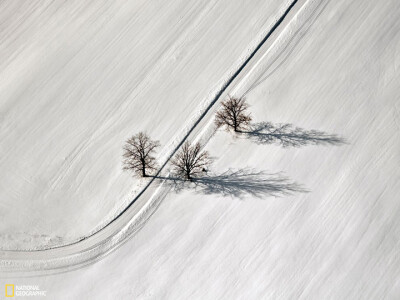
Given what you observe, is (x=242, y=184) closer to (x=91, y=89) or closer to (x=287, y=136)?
(x=287, y=136)

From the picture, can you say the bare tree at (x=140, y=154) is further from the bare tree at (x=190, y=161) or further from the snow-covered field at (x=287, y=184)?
the bare tree at (x=190, y=161)

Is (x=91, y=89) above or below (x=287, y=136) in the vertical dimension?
below

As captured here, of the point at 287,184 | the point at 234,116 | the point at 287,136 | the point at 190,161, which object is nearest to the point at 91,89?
the point at 190,161

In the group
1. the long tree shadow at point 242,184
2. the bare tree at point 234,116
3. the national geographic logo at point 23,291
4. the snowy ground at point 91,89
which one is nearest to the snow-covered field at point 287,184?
the long tree shadow at point 242,184

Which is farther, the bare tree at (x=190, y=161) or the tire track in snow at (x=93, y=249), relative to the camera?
the bare tree at (x=190, y=161)

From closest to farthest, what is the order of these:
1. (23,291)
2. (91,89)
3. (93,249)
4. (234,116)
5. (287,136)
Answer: (23,291) → (93,249) → (234,116) → (287,136) → (91,89)

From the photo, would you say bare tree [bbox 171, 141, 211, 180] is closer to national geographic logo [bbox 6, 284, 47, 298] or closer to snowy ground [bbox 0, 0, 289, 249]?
snowy ground [bbox 0, 0, 289, 249]

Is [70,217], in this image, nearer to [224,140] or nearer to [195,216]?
[195,216]

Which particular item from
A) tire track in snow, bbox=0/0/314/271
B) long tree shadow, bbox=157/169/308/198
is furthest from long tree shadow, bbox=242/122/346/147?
tire track in snow, bbox=0/0/314/271
